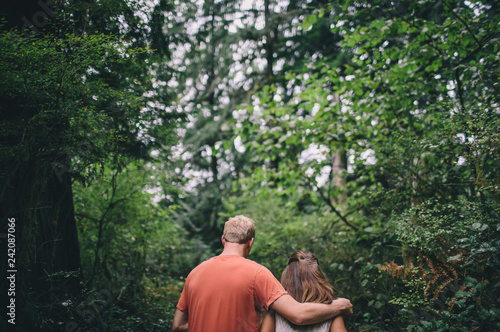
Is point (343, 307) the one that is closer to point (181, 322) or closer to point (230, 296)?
point (230, 296)

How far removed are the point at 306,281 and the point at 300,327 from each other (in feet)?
1.13

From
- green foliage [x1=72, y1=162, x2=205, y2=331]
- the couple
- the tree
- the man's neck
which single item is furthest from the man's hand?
green foliage [x1=72, y1=162, x2=205, y2=331]

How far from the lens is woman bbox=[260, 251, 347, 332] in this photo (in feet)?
7.30

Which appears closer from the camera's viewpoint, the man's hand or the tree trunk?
the man's hand

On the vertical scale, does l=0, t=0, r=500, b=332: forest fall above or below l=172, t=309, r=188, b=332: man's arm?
above

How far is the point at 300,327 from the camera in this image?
2227 millimetres

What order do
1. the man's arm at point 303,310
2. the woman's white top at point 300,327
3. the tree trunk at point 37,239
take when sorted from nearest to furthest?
the man's arm at point 303,310
the woman's white top at point 300,327
the tree trunk at point 37,239

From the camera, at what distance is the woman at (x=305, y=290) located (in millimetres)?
2225

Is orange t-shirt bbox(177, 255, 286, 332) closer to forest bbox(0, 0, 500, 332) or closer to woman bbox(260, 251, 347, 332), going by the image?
Answer: woman bbox(260, 251, 347, 332)

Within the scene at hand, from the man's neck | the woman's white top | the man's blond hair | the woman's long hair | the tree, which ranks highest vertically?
the tree

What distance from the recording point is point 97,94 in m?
3.41

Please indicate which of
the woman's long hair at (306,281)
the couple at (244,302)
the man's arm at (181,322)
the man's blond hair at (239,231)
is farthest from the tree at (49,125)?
the woman's long hair at (306,281)

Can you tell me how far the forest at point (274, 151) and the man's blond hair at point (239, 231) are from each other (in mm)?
1678

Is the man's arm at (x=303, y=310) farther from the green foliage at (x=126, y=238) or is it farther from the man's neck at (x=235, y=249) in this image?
the green foliage at (x=126, y=238)
